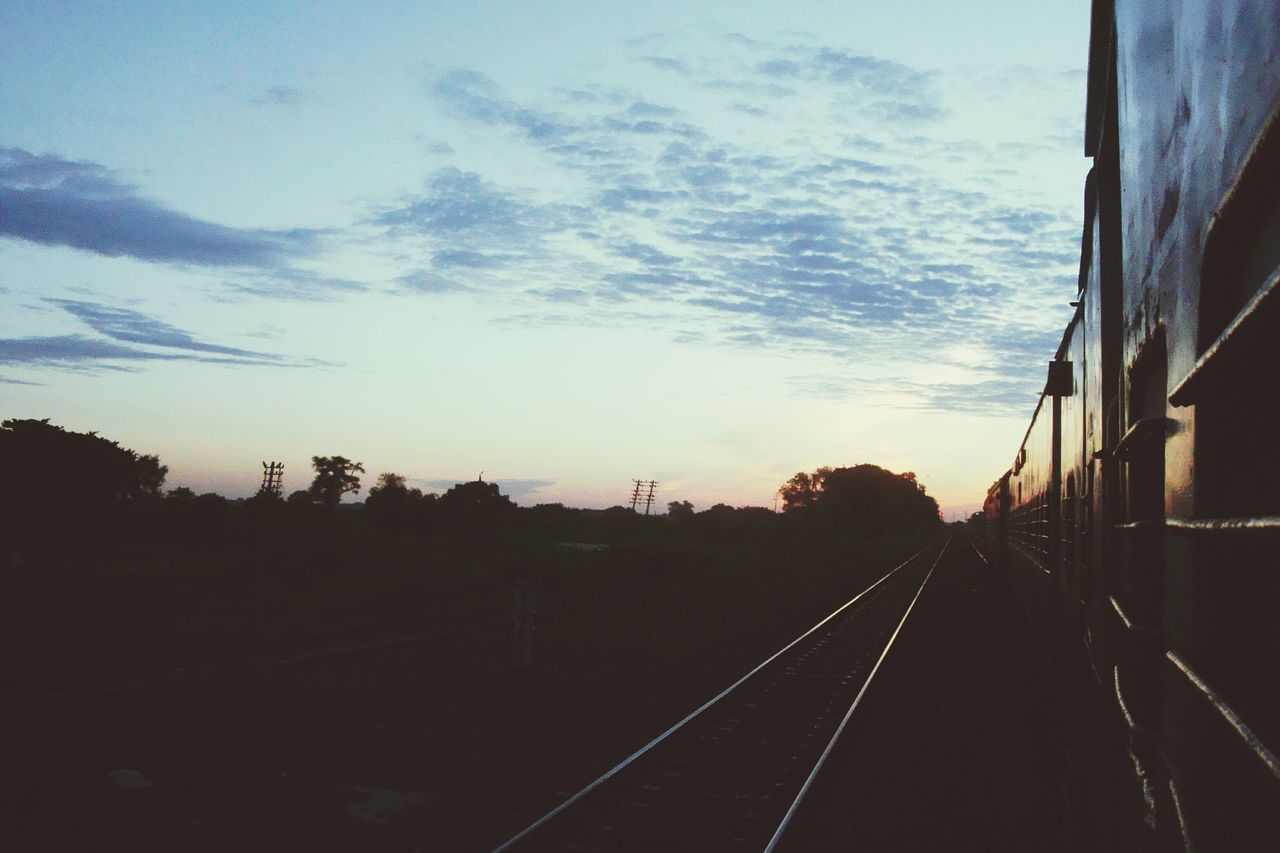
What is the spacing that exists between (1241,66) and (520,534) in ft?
270

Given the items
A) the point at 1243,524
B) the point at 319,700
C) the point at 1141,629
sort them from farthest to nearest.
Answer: the point at 319,700 < the point at 1141,629 < the point at 1243,524

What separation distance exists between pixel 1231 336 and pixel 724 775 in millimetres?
7144

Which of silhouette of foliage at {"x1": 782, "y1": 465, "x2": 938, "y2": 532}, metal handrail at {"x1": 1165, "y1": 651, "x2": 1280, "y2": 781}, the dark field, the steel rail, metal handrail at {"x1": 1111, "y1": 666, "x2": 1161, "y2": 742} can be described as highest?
silhouette of foliage at {"x1": 782, "y1": 465, "x2": 938, "y2": 532}

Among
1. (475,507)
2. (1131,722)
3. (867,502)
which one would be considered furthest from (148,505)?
(867,502)

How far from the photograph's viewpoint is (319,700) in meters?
10.5

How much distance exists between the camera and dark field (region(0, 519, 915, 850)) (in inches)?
268

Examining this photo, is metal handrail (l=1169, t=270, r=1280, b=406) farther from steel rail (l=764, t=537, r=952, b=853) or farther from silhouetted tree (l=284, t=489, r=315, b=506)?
silhouetted tree (l=284, t=489, r=315, b=506)

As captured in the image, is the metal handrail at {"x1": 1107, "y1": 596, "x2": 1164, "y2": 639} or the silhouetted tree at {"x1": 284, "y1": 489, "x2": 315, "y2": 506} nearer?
the metal handrail at {"x1": 1107, "y1": 596, "x2": 1164, "y2": 639}

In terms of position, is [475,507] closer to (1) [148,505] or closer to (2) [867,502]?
(1) [148,505]

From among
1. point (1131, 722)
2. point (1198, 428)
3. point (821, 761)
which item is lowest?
point (821, 761)

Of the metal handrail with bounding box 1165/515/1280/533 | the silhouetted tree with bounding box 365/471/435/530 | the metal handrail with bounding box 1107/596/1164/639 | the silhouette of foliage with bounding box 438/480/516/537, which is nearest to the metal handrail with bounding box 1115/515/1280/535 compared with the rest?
the metal handrail with bounding box 1165/515/1280/533

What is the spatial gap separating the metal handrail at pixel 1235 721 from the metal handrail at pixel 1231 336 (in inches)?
20.5

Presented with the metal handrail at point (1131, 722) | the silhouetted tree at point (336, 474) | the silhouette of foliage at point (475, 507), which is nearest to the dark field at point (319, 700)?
the metal handrail at point (1131, 722)

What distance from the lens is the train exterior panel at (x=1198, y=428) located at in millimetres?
1593
